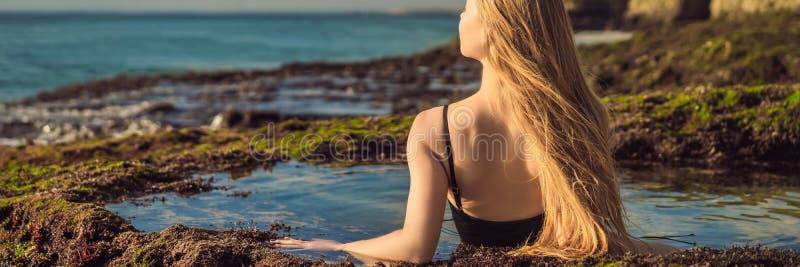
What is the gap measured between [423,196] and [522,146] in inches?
23.3

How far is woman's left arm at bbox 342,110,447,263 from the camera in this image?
3707 millimetres

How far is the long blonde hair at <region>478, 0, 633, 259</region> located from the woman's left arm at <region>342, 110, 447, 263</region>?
0.43 meters

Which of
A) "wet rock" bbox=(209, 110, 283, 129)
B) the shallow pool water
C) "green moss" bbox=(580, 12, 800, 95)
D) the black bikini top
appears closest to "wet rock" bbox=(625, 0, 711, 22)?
"green moss" bbox=(580, 12, 800, 95)

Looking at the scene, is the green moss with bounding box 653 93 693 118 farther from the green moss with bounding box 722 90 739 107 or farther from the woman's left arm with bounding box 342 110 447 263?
the woman's left arm with bounding box 342 110 447 263

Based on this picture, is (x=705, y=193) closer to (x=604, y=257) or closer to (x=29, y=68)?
(x=604, y=257)

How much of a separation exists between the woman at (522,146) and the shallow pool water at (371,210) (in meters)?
0.75

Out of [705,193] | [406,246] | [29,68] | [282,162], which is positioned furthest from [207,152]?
[29,68]

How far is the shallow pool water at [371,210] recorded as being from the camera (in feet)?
17.0

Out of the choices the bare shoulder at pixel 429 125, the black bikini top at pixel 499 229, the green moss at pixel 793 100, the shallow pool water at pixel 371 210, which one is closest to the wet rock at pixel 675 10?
the green moss at pixel 793 100

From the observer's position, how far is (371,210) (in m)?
5.98

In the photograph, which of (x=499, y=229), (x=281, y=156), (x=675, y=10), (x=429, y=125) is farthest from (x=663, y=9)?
(x=429, y=125)

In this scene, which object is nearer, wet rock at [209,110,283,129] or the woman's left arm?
the woman's left arm

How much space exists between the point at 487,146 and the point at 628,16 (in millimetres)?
51764

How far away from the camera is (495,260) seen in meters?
A: 3.82
